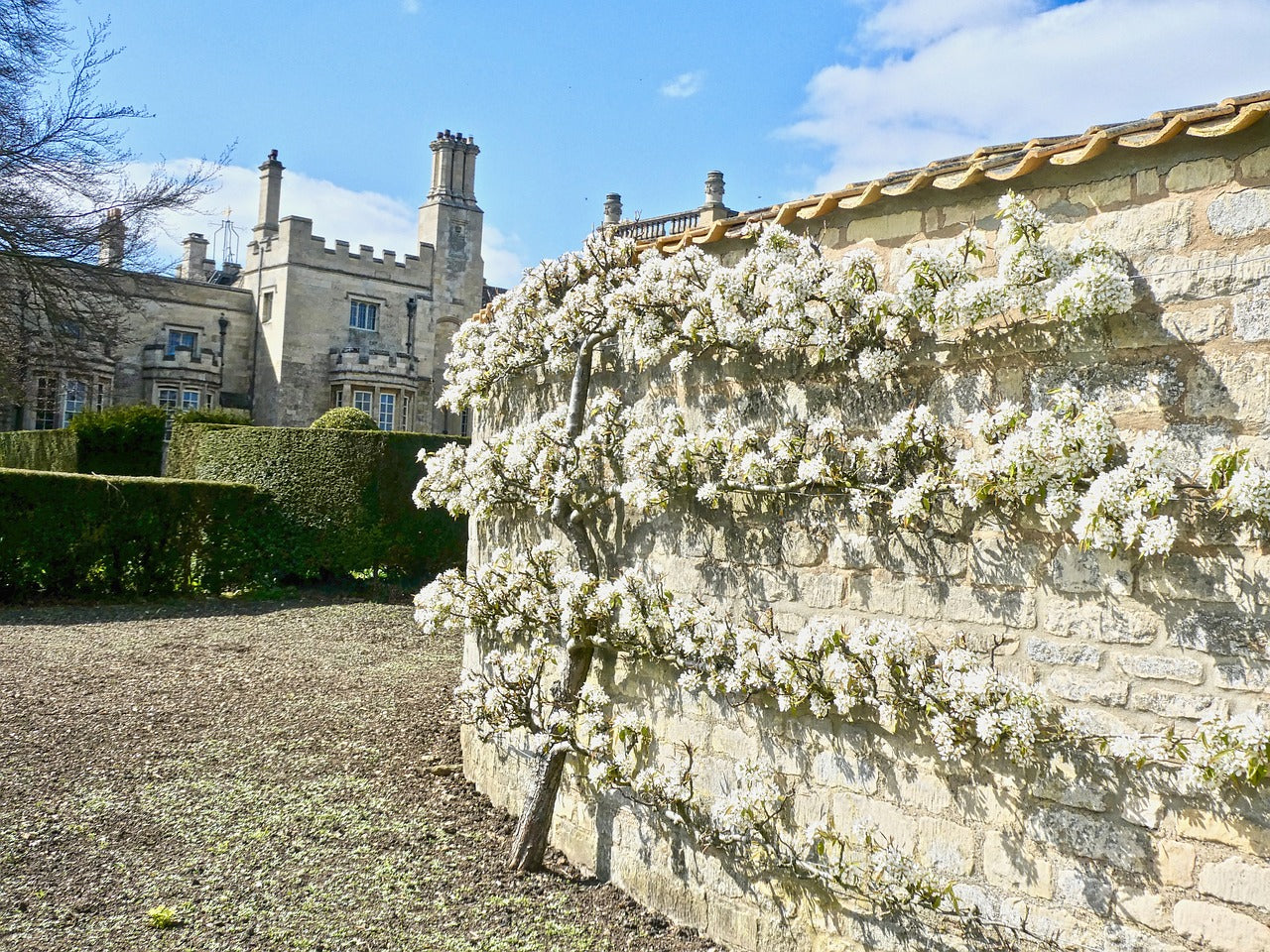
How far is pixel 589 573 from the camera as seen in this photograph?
458 centimetres

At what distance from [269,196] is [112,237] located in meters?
17.2

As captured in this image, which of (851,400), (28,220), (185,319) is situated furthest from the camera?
(185,319)

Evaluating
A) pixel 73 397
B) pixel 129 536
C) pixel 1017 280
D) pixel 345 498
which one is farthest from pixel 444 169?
pixel 1017 280

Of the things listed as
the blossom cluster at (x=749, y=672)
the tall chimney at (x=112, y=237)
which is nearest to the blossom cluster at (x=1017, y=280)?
the blossom cluster at (x=749, y=672)

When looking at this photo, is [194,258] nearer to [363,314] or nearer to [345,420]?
[363,314]

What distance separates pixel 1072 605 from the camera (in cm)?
305

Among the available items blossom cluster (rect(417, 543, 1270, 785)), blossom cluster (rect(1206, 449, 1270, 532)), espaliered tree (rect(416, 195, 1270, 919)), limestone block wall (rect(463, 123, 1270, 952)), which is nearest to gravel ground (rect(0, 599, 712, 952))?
espaliered tree (rect(416, 195, 1270, 919))

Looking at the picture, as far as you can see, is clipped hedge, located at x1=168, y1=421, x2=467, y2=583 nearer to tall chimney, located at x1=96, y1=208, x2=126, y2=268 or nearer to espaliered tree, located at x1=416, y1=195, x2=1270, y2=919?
tall chimney, located at x1=96, y1=208, x2=126, y2=268

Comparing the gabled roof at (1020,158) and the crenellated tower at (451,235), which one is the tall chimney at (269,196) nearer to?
the crenellated tower at (451,235)

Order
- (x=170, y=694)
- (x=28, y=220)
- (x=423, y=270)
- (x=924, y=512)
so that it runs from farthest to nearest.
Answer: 1. (x=423, y=270)
2. (x=28, y=220)
3. (x=170, y=694)
4. (x=924, y=512)

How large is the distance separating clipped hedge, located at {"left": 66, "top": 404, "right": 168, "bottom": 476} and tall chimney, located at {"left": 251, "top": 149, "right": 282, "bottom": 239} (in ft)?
38.8

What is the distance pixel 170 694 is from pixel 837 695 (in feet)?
17.8

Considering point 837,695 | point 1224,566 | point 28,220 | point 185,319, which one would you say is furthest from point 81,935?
point 185,319

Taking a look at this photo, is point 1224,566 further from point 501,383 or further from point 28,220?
point 28,220
